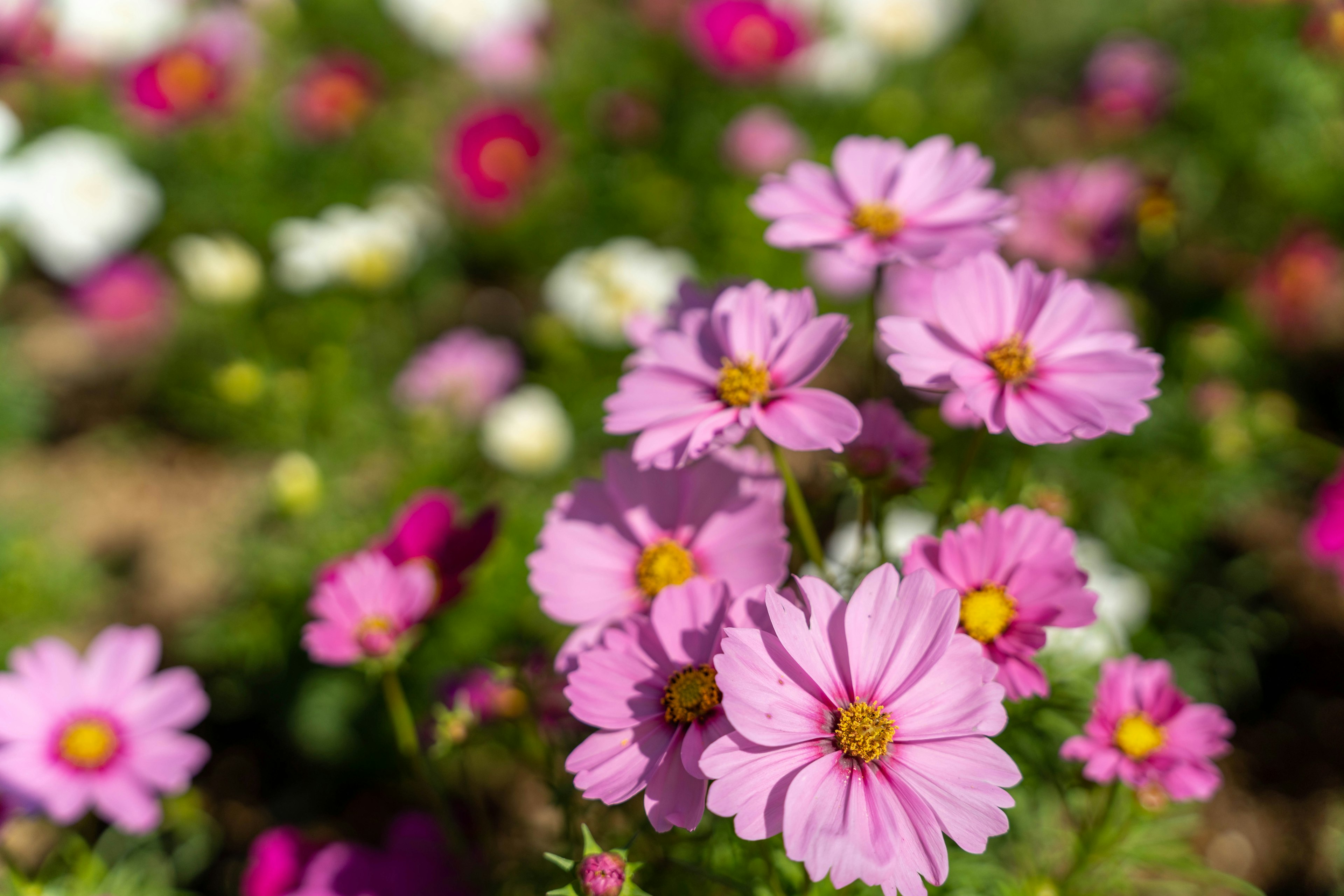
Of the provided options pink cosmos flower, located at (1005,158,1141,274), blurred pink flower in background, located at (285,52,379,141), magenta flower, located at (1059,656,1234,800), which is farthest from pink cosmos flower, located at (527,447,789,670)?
blurred pink flower in background, located at (285,52,379,141)

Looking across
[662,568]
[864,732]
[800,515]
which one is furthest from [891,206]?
[864,732]

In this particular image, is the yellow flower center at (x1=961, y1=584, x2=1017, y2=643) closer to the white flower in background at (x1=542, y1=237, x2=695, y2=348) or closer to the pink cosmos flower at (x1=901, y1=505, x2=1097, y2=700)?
the pink cosmos flower at (x1=901, y1=505, x2=1097, y2=700)

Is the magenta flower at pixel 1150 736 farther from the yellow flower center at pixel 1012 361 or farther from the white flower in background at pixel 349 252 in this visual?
the white flower in background at pixel 349 252

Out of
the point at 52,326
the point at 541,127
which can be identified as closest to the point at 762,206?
the point at 541,127

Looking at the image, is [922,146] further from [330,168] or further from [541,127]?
[330,168]

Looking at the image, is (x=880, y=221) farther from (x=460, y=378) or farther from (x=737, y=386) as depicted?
(x=460, y=378)

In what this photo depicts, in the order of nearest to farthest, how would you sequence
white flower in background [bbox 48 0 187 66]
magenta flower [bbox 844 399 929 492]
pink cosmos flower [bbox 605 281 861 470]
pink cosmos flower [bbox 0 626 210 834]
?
pink cosmos flower [bbox 605 281 861 470] < magenta flower [bbox 844 399 929 492] < pink cosmos flower [bbox 0 626 210 834] < white flower in background [bbox 48 0 187 66]
